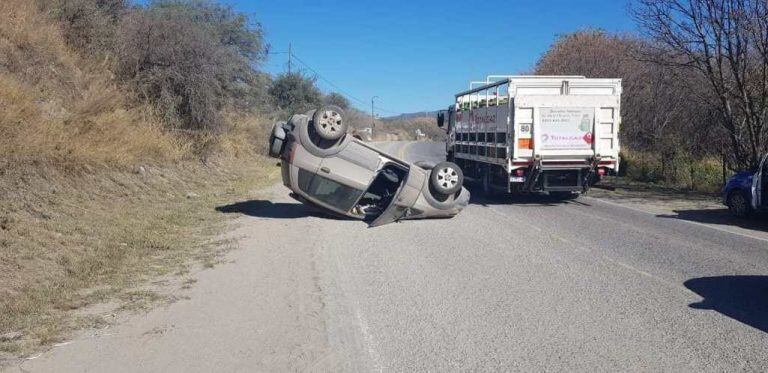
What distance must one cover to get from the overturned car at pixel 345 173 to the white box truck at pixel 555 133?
12.0 ft

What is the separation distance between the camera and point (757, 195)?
1332 cm

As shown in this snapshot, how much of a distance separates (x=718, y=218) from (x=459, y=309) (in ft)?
33.2

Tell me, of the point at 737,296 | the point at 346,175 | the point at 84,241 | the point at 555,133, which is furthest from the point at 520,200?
the point at 84,241

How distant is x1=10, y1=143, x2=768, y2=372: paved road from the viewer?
5.38 metres

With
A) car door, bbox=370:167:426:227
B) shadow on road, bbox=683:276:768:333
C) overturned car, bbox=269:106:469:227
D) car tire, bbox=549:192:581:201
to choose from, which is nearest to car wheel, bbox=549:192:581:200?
car tire, bbox=549:192:581:201

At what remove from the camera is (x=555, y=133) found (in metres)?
16.2

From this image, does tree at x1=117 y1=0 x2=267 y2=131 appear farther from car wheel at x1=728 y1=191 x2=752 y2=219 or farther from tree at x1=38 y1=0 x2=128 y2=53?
car wheel at x1=728 y1=191 x2=752 y2=219

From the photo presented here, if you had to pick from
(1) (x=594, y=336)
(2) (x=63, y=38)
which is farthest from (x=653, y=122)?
(1) (x=594, y=336)

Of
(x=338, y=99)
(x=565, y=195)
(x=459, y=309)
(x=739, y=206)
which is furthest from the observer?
(x=338, y=99)

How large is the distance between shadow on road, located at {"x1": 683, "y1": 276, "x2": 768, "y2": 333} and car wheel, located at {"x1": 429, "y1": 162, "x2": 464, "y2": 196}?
556cm

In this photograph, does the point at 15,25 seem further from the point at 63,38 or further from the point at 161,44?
the point at 161,44

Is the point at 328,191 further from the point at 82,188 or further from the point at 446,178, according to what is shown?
the point at 82,188

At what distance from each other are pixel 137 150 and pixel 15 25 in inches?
149

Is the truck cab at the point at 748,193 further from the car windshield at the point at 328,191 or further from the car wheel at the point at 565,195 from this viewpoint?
the car windshield at the point at 328,191
